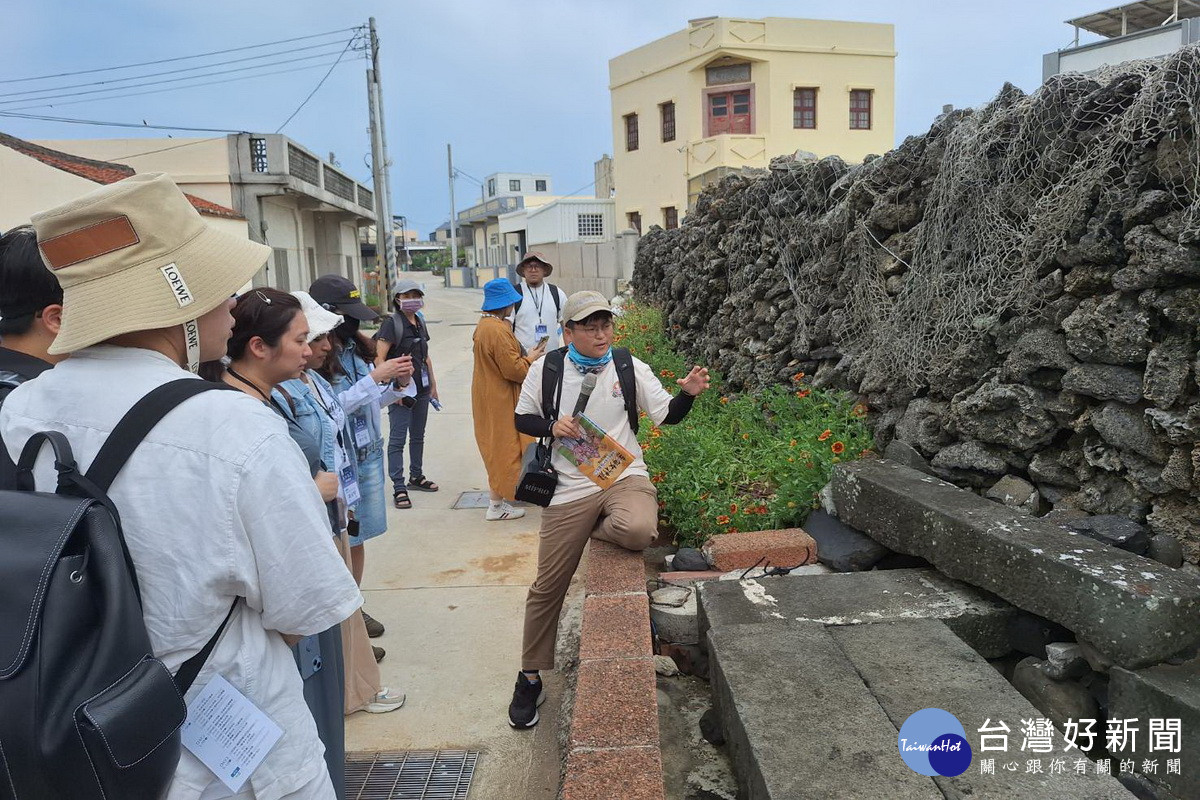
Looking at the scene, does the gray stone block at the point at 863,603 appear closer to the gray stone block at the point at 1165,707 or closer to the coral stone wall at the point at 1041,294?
the gray stone block at the point at 1165,707

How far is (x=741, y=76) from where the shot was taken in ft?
91.4

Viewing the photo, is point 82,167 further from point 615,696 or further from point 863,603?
point 863,603

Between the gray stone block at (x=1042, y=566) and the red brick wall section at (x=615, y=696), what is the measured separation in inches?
52.8

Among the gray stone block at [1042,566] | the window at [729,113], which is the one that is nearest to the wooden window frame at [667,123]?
the window at [729,113]

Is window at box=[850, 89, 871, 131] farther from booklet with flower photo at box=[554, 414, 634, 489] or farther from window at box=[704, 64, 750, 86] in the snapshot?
booklet with flower photo at box=[554, 414, 634, 489]

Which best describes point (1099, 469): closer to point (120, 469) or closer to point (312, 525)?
point (312, 525)

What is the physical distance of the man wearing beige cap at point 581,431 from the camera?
3.59m

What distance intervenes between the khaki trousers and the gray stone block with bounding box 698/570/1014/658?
466mm

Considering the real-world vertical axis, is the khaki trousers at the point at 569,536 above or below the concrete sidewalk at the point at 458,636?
above

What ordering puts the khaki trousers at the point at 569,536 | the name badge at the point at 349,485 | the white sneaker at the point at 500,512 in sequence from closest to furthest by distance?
the name badge at the point at 349,485 → the khaki trousers at the point at 569,536 → the white sneaker at the point at 500,512

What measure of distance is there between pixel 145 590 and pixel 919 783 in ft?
6.84

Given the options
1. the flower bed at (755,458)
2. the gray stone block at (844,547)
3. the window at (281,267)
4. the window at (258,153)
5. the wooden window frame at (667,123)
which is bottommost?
the gray stone block at (844,547)

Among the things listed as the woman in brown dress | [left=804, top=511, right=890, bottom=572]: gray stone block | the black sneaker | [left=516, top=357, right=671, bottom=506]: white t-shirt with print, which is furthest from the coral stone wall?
the black sneaker

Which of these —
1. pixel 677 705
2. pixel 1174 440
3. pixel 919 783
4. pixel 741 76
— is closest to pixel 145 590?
pixel 919 783
